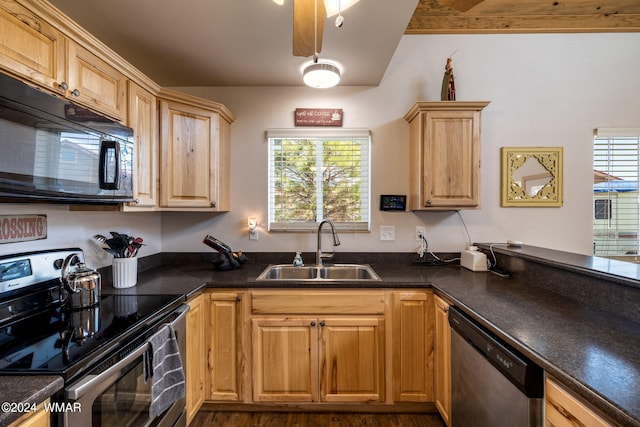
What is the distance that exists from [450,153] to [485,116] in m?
0.69

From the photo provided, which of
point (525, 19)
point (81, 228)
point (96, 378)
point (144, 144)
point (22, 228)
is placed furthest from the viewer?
point (525, 19)

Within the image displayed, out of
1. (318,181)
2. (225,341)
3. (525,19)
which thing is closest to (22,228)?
(225,341)

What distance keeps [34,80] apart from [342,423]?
2331 millimetres

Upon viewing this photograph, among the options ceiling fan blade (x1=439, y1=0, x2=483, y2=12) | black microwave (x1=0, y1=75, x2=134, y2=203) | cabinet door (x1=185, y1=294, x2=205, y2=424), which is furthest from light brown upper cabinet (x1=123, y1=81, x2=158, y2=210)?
ceiling fan blade (x1=439, y1=0, x2=483, y2=12)

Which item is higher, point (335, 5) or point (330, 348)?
point (335, 5)

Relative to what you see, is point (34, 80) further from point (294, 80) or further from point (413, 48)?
point (413, 48)

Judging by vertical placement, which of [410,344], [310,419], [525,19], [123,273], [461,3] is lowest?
[310,419]

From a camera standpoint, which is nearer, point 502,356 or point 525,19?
point 502,356

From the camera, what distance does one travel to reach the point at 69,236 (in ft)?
5.03

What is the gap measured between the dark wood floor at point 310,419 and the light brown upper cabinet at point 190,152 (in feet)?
4.68

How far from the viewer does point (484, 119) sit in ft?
7.77

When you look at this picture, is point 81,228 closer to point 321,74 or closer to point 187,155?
point 187,155

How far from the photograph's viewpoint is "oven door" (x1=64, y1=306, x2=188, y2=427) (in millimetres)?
835

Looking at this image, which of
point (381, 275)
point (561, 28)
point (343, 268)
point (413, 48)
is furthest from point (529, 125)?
point (343, 268)
